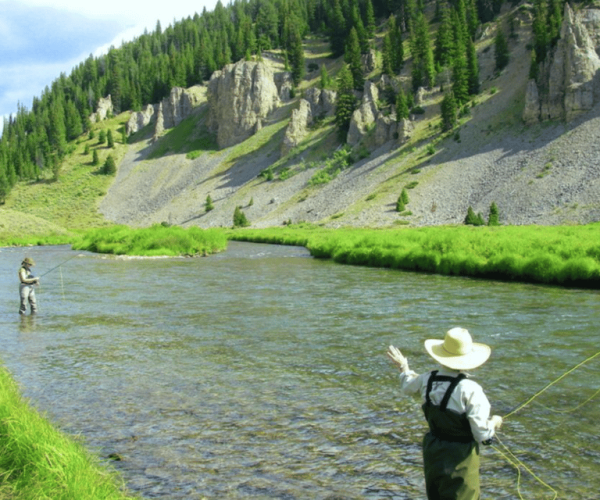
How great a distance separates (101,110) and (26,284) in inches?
7642

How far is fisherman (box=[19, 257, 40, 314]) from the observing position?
1944 centimetres

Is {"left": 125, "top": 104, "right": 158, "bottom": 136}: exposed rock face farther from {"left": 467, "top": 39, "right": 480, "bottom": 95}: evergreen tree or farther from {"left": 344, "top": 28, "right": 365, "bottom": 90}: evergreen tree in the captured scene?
{"left": 467, "top": 39, "right": 480, "bottom": 95}: evergreen tree

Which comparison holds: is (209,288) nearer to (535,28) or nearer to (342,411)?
(342,411)

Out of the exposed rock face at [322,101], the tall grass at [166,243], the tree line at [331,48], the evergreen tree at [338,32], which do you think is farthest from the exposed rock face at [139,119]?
the tall grass at [166,243]

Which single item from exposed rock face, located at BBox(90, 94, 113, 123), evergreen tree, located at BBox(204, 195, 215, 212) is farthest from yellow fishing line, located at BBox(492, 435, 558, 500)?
exposed rock face, located at BBox(90, 94, 113, 123)

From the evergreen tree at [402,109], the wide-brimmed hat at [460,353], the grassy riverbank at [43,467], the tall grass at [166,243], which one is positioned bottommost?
the grassy riverbank at [43,467]

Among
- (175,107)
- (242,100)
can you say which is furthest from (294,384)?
(175,107)

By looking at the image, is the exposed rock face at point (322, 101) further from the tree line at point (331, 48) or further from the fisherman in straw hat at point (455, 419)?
the fisherman in straw hat at point (455, 419)

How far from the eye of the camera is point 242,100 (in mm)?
145750

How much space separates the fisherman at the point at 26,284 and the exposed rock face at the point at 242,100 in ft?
416

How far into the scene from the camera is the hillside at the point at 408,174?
71.6 metres

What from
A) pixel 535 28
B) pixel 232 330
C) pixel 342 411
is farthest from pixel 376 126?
pixel 342 411

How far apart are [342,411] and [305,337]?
243 inches

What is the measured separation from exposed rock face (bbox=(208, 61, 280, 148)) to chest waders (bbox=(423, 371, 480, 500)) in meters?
142
